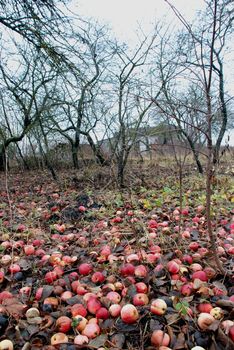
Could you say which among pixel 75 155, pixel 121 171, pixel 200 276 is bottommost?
pixel 200 276

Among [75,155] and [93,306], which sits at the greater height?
[75,155]

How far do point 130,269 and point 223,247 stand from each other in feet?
3.14

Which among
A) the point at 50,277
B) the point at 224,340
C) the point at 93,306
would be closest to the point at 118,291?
the point at 93,306

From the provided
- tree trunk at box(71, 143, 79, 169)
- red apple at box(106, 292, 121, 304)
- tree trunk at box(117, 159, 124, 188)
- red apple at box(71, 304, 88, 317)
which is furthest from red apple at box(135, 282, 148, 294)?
tree trunk at box(71, 143, 79, 169)

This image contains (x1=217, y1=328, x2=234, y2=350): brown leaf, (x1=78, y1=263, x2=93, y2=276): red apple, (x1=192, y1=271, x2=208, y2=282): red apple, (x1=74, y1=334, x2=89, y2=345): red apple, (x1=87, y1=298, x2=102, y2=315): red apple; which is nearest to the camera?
(x1=217, y1=328, x2=234, y2=350): brown leaf

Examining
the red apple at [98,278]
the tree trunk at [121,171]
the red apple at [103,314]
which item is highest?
the tree trunk at [121,171]

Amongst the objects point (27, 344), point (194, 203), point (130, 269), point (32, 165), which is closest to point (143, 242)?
point (130, 269)

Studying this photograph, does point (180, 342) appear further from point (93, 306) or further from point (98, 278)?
point (98, 278)

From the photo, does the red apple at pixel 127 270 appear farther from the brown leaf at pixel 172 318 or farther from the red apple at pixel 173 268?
the brown leaf at pixel 172 318

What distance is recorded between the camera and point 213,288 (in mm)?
1719

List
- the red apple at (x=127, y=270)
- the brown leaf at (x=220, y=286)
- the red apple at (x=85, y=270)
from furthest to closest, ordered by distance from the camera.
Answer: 1. the red apple at (x=85, y=270)
2. the red apple at (x=127, y=270)
3. the brown leaf at (x=220, y=286)

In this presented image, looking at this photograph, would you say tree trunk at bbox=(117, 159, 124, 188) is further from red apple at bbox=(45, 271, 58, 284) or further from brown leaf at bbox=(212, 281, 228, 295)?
brown leaf at bbox=(212, 281, 228, 295)

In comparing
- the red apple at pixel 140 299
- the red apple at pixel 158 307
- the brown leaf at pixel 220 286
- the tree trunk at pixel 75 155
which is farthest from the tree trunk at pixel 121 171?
the tree trunk at pixel 75 155

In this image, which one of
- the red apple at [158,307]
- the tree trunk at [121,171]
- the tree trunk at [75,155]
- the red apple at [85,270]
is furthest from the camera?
the tree trunk at [75,155]
